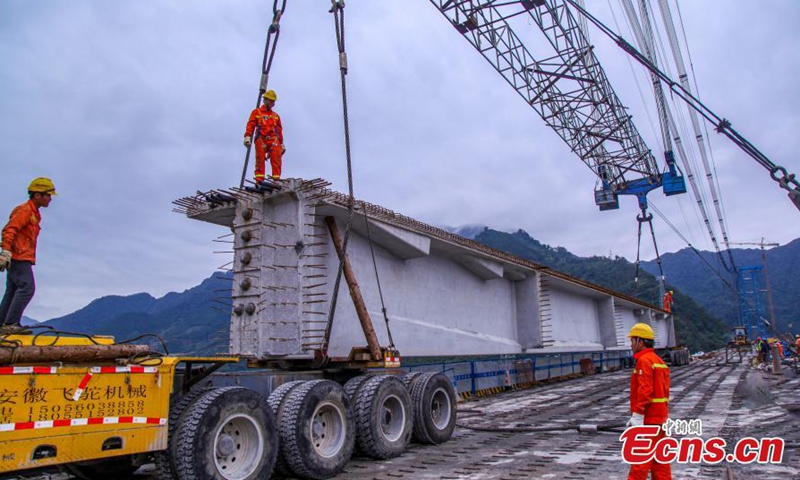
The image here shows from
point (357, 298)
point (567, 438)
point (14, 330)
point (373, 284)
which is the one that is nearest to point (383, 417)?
point (357, 298)

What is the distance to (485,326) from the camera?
14734mm

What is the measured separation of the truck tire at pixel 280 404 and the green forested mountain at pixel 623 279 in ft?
174

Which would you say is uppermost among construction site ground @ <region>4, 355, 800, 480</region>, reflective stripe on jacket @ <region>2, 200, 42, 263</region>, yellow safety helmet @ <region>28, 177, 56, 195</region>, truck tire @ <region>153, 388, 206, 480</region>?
yellow safety helmet @ <region>28, 177, 56, 195</region>

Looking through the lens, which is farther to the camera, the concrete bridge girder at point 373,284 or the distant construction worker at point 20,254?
the concrete bridge girder at point 373,284

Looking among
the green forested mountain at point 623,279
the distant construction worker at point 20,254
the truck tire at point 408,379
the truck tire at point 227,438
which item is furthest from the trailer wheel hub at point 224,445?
the green forested mountain at point 623,279

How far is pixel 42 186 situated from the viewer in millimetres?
5688

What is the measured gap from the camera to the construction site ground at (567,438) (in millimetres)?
6406

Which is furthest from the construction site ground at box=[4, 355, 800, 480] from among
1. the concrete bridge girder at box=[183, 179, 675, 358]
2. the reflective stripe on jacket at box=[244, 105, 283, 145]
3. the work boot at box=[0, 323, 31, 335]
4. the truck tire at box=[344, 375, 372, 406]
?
the reflective stripe on jacket at box=[244, 105, 283, 145]

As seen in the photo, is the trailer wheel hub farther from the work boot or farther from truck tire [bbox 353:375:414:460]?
truck tire [bbox 353:375:414:460]

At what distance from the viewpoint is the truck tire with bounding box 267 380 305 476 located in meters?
6.44

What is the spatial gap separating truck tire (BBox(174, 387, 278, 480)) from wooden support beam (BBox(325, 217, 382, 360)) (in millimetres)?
3095

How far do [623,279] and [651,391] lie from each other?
94.4m

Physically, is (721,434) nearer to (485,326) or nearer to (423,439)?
(423,439)

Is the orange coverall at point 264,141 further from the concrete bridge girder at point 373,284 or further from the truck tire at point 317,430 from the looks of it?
the truck tire at point 317,430
